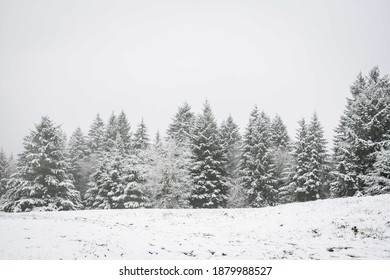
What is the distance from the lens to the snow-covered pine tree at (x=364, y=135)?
2533 centimetres

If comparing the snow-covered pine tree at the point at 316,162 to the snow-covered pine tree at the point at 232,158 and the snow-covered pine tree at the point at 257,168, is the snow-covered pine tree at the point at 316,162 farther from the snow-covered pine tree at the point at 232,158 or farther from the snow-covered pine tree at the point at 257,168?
the snow-covered pine tree at the point at 232,158

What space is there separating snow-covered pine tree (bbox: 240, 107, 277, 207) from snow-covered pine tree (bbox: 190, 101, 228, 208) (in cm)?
355

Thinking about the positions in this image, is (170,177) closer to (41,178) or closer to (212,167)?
(212,167)

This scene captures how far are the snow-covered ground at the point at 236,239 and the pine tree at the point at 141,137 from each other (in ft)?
105

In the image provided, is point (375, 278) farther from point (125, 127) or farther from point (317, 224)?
point (125, 127)

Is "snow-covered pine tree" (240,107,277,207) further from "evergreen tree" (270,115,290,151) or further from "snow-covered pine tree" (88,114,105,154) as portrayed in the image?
"snow-covered pine tree" (88,114,105,154)

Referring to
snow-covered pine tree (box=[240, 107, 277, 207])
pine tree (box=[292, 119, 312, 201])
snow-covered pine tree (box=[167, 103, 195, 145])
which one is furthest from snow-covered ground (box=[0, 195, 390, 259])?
snow-covered pine tree (box=[167, 103, 195, 145])

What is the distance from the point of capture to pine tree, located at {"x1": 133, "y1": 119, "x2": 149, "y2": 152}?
156 ft

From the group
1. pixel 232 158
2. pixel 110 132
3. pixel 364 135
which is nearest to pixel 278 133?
pixel 232 158

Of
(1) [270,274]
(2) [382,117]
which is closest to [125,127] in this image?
(2) [382,117]

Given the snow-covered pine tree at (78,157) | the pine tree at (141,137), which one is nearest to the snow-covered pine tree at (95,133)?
the snow-covered pine tree at (78,157)

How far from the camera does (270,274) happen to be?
8727 millimetres

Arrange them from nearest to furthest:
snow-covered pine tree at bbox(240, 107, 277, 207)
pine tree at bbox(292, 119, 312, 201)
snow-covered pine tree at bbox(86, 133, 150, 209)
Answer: pine tree at bbox(292, 119, 312, 201)
snow-covered pine tree at bbox(86, 133, 150, 209)
snow-covered pine tree at bbox(240, 107, 277, 207)

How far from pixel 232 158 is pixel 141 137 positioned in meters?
18.8
